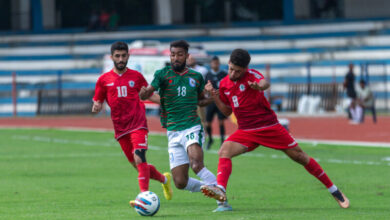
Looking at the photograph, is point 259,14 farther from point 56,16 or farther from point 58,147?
point 58,147

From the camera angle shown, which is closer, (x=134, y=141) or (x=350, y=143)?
(x=134, y=141)

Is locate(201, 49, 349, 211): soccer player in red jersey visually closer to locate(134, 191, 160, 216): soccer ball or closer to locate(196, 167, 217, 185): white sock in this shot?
locate(196, 167, 217, 185): white sock

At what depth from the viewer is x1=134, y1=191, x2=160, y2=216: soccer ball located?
890 cm

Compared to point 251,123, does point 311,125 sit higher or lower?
lower

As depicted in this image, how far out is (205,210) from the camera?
31.1 feet

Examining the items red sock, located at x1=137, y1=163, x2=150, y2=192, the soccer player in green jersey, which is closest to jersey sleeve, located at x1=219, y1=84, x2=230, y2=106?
the soccer player in green jersey

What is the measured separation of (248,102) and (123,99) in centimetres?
167

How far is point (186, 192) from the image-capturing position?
1166 cm

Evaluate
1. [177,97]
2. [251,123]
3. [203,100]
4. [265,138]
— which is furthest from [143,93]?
[265,138]

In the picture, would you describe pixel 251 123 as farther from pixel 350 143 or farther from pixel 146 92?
pixel 350 143

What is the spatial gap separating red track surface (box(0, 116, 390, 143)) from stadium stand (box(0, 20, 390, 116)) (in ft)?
10.9

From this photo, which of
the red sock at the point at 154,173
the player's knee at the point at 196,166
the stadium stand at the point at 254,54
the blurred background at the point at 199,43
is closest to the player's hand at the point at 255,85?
the player's knee at the point at 196,166

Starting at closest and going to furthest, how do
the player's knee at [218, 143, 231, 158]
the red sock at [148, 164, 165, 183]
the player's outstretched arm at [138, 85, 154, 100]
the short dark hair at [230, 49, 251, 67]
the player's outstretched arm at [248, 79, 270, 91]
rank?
the player's outstretched arm at [248, 79, 270, 91] → the short dark hair at [230, 49, 251, 67] → the player's knee at [218, 143, 231, 158] → the player's outstretched arm at [138, 85, 154, 100] → the red sock at [148, 164, 165, 183]

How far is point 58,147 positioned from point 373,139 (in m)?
8.47
